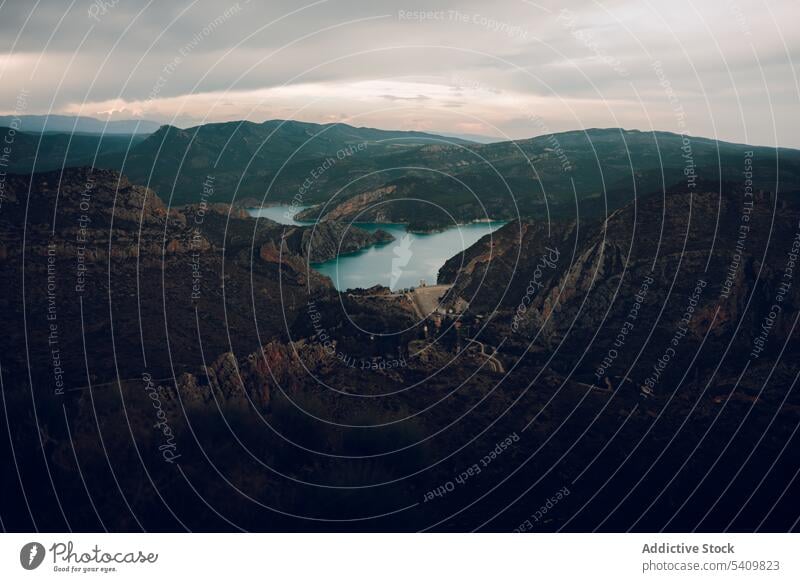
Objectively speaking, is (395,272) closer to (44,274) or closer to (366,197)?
(44,274)

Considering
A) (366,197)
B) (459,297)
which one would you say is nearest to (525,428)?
(459,297)
